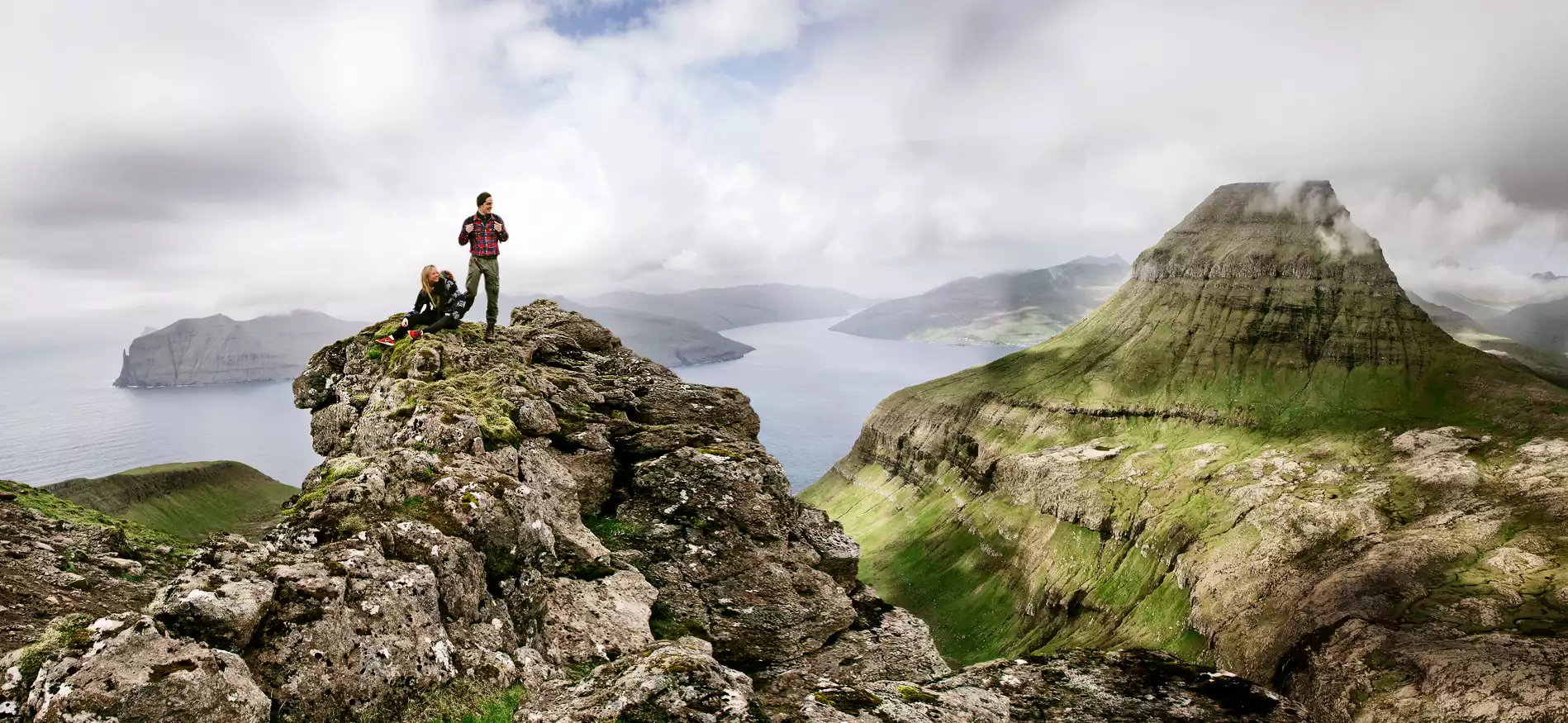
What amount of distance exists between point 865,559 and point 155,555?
16570 centimetres

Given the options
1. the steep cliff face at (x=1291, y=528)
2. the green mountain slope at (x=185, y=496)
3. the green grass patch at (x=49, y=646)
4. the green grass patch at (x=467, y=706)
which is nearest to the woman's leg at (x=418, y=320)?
the green grass patch at (x=49, y=646)

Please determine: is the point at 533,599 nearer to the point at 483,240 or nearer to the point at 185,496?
the point at 483,240

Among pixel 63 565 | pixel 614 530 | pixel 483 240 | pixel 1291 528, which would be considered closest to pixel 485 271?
pixel 483 240

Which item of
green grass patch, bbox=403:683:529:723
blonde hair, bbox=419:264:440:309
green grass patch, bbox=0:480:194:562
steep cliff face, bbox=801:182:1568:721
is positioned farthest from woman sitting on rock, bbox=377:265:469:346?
steep cliff face, bbox=801:182:1568:721

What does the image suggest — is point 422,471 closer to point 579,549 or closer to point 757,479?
point 579,549

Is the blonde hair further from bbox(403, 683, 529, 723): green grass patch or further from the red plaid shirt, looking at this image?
bbox(403, 683, 529, 723): green grass patch

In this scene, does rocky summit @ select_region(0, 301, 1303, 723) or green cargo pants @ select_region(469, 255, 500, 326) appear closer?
rocky summit @ select_region(0, 301, 1303, 723)

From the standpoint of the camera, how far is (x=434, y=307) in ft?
89.0

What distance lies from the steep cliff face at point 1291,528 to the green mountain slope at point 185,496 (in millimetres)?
151754

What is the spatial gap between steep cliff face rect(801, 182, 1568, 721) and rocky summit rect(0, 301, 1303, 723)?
8554cm

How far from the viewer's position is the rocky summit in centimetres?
1041

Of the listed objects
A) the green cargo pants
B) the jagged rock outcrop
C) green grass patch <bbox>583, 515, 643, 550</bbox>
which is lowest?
green grass patch <bbox>583, 515, 643, 550</bbox>

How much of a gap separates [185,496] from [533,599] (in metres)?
193

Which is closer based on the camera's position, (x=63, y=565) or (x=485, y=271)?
(x=63, y=565)
